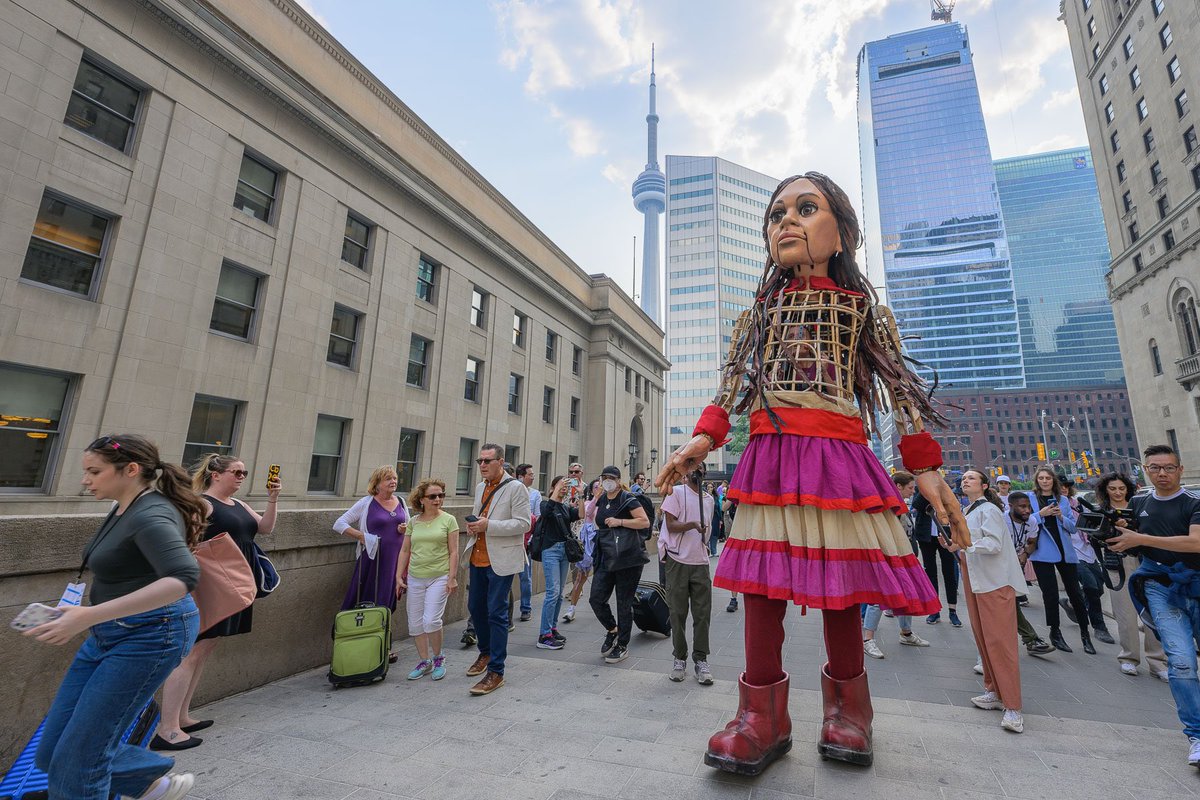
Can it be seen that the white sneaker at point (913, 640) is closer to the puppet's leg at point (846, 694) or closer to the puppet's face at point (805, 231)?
the puppet's leg at point (846, 694)

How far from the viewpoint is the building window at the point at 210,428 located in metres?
12.0

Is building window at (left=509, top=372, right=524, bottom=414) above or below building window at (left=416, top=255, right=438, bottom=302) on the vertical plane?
below

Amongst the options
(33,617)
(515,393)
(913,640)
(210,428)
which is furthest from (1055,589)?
(515,393)

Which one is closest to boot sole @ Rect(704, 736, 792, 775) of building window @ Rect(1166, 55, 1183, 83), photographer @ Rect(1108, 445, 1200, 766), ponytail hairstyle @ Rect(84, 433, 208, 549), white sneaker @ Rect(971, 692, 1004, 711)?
white sneaker @ Rect(971, 692, 1004, 711)

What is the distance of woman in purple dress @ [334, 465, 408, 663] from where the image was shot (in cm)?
540

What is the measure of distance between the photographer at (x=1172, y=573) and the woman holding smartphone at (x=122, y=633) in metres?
5.79

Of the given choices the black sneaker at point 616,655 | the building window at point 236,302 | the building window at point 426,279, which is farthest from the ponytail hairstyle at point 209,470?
the building window at point 426,279

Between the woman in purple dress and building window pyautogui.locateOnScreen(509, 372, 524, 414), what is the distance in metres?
18.8

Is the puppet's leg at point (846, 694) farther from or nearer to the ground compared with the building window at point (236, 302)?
nearer to the ground

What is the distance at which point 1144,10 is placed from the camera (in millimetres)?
35375

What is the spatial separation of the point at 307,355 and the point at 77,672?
13.8m

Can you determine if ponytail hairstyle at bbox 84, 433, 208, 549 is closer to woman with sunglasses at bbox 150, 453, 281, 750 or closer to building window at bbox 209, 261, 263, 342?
woman with sunglasses at bbox 150, 453, 281, 750

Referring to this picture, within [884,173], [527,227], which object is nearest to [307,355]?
[527,227]

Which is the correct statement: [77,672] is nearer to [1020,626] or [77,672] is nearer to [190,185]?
[1020,626]
